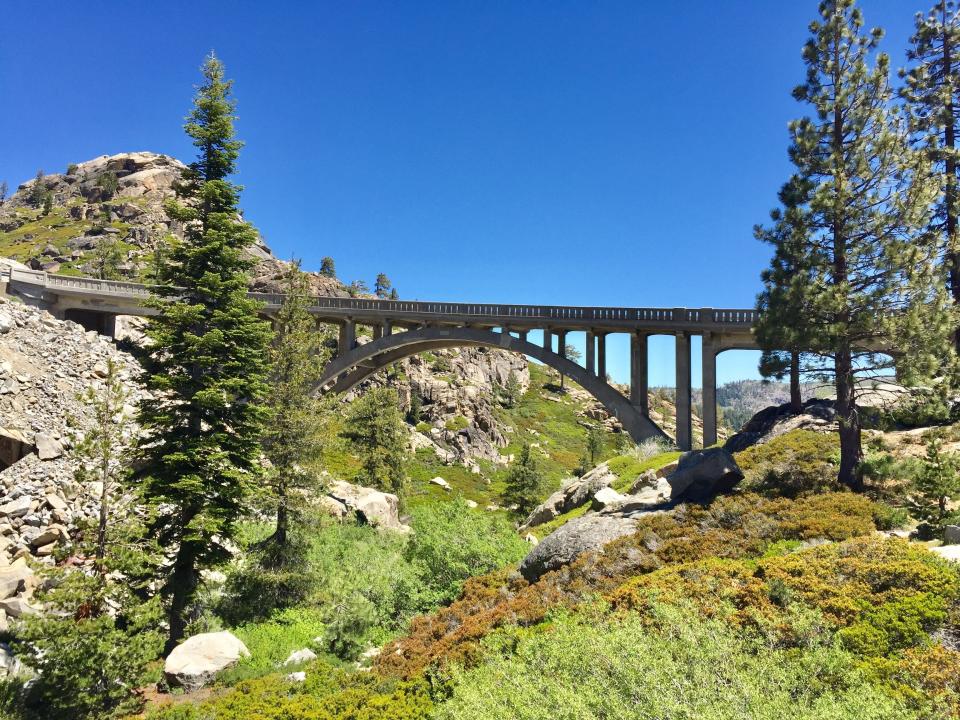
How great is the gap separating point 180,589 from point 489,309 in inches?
1020

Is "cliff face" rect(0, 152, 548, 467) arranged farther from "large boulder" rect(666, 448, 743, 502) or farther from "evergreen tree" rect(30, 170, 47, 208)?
"large boulder" rect(666, 448, 743, 502)

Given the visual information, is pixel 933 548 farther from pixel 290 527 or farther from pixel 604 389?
pixel 604 389

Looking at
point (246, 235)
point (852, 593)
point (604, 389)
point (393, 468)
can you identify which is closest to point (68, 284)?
point (393, 468)

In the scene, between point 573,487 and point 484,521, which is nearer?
point 484,521

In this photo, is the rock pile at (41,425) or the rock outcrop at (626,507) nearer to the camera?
the rock outcrop at (626,507)

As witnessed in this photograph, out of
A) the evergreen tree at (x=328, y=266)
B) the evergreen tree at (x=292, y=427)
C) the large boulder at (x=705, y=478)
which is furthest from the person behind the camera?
the evergreen tree at (x=328, y=266)

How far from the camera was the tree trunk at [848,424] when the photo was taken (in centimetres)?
1600

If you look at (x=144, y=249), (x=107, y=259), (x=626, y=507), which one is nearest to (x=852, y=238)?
(x=626, y=507)

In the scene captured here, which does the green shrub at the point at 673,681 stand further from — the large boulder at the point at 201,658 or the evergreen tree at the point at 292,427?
the evergreen tree at the point at 292,427

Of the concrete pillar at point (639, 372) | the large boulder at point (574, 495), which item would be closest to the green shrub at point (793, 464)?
the large boulder at point (574, 495)

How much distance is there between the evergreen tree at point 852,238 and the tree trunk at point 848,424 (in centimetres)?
3

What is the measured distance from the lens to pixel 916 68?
2211cm

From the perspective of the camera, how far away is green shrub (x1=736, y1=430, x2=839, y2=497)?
641 inches

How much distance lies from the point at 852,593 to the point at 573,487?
17.3 metres
